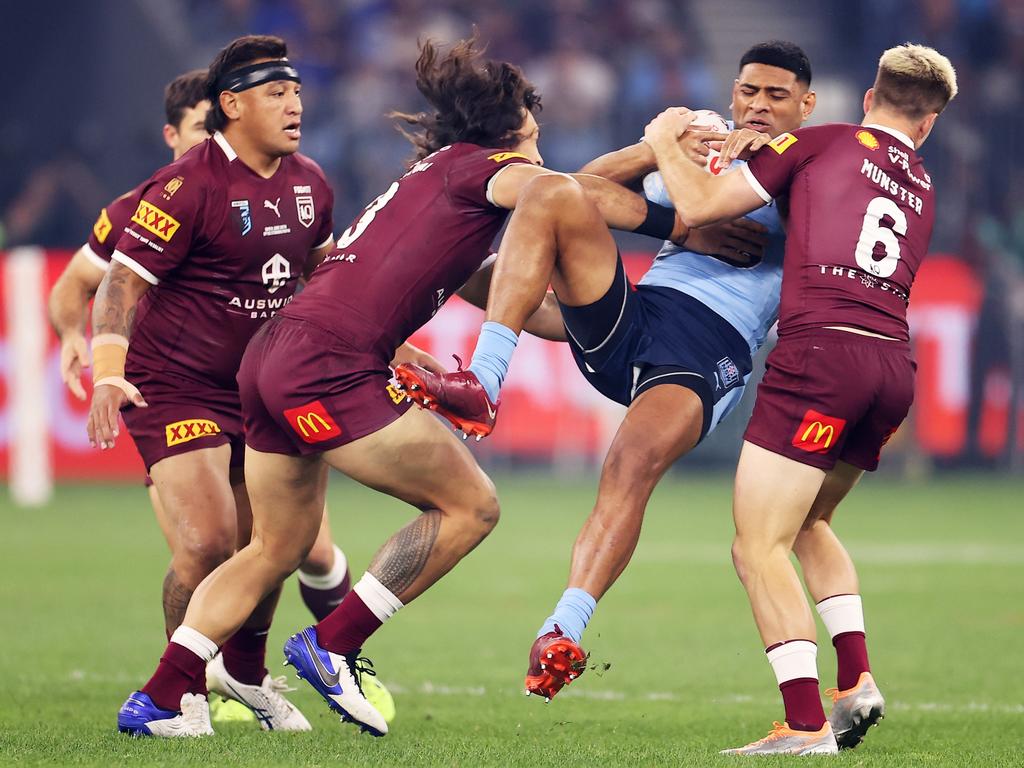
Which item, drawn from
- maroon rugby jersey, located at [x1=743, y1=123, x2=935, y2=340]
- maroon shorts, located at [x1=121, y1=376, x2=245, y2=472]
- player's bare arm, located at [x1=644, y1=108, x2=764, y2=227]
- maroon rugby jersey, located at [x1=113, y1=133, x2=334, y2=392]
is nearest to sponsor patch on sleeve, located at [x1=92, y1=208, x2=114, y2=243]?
maroon rugby jersey, located at [x1=113, y1=133, x2=334, y2=392]

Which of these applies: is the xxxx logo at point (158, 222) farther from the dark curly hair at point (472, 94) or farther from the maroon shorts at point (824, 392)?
the maroon shorts at point (824, 392)

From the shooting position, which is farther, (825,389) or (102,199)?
(102,199)

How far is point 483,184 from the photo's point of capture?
17.6 feet

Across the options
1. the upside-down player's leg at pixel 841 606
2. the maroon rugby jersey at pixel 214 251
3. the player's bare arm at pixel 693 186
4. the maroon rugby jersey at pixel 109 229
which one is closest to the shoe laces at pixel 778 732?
the upside-down player's leg at pixel 841 606

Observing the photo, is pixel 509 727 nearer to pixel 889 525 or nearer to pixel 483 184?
pixel 483 184

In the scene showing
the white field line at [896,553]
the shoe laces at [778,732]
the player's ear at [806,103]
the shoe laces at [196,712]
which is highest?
the player's ear at [806,103]

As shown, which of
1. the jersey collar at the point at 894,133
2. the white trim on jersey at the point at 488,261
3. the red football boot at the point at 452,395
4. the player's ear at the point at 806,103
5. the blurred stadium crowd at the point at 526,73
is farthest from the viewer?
the blurred stadium crowd at the point at 526,73

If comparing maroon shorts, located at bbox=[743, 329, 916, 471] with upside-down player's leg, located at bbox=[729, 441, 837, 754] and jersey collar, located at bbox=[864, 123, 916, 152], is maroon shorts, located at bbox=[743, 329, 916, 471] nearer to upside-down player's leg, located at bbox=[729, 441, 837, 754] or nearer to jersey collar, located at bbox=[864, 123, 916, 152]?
upside-down player's leg, located at bbox=[729, 441, 837, 754]

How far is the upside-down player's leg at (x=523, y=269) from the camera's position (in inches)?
197

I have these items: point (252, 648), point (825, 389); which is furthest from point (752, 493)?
point (252, 648)

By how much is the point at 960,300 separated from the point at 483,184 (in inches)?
483

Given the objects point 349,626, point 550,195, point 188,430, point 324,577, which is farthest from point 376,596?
point 550,195

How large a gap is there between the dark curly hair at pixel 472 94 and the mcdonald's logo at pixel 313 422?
118 cm

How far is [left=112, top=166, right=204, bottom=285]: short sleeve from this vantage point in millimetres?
5852
